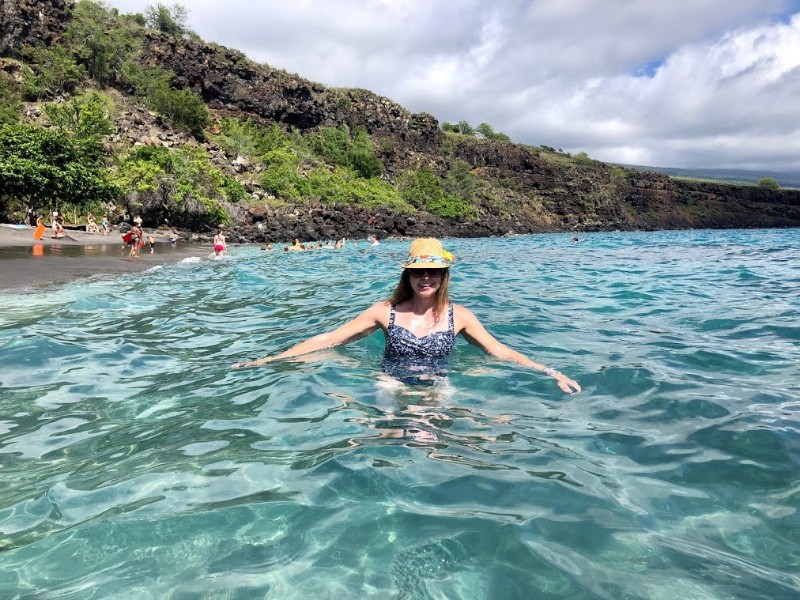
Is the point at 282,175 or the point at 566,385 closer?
the point at 566,385

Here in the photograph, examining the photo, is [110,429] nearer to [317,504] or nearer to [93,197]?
[317,504]

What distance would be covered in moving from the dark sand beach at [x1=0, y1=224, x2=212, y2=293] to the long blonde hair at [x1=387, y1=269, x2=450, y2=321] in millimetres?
9462

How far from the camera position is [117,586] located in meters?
2.04

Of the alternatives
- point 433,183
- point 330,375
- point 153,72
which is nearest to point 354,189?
point 433,183

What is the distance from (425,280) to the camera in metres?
4.68

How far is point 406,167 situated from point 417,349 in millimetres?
88838

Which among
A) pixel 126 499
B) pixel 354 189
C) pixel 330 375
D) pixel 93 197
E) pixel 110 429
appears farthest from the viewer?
pixel 354 189

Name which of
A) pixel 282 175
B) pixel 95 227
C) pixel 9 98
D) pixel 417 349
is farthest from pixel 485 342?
pixel 9 98

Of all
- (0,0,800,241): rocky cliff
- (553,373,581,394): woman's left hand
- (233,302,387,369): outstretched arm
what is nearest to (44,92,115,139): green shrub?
(0,0,800,241): rocky cliff

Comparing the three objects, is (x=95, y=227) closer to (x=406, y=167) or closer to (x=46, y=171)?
(x=46, y=171)

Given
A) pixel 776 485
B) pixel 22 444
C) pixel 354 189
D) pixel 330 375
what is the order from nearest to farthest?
1. pixel 776 485
2. pixel 22 444
3. pixel 330 375
4. pixel 354 189

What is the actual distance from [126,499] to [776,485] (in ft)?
11.2

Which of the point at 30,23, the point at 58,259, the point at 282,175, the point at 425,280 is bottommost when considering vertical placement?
the point at 58,259

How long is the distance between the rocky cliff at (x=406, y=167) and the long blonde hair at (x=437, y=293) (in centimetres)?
3644
